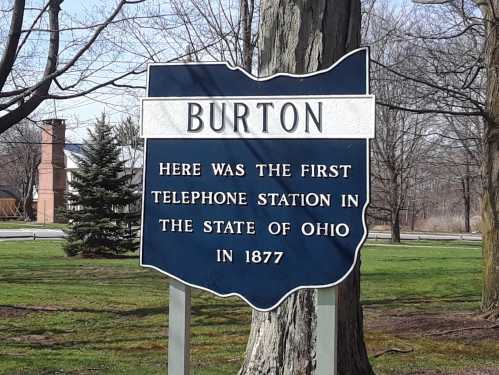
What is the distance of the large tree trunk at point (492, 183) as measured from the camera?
11.1 m

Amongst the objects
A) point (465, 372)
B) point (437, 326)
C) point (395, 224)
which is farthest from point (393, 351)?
point (395, 224)

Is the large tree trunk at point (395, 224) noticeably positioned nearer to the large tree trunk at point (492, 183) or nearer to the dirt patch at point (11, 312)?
the large tree trunk at point (492, 183)

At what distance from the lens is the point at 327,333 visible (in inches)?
154

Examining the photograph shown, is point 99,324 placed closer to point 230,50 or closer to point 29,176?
point 230,50

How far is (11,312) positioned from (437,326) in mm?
6450

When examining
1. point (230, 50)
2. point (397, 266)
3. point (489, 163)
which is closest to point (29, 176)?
point (397, 266)

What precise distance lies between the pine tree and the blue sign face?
21392 millimetres

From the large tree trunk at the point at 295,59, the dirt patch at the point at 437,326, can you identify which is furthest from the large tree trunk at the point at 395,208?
the large tree trunk at the point at 295,59

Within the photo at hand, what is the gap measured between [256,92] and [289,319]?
177cm

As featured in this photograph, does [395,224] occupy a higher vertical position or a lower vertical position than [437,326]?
higher

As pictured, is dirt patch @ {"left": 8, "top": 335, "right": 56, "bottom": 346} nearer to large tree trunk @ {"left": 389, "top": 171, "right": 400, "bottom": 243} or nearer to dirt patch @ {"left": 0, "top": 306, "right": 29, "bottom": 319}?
dirt patch @ {"left": 0, "top": 306, "right": 29, "bottom": 319}

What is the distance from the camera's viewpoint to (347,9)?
540 cm

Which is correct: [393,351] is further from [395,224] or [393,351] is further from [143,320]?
[395,224]

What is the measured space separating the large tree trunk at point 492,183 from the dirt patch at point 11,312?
707cm
